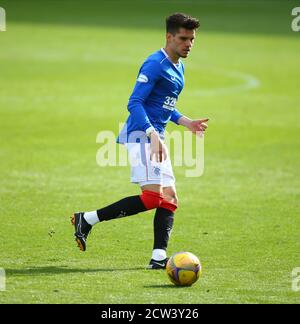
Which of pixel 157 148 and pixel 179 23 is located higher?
pixel 179 23

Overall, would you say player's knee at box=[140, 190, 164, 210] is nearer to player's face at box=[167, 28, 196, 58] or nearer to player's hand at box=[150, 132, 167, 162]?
player's hand at box=[150, 132, 167, 162]

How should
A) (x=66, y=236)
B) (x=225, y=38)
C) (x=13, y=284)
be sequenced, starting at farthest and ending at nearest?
(x=225, y=38) < (x=66, y=236) < (x=13, y=284)

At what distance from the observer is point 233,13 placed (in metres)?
41.2

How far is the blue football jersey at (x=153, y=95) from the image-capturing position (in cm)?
954

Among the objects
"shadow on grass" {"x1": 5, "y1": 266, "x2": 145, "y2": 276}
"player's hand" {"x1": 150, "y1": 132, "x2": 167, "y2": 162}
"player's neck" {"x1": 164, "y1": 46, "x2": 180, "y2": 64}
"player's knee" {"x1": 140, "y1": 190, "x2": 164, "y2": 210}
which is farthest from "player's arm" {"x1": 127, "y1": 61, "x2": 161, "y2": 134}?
"shadow on grass" {"x1": 5, "y1": 266, "x2": 145, "y2": 276}

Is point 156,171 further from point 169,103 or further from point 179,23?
point 179,23

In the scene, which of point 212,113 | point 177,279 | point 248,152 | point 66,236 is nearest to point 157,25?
point 212,113

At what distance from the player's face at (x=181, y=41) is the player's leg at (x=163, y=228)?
57.4 inches

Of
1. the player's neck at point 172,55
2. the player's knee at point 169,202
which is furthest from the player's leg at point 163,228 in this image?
the player's neck at point 172,55

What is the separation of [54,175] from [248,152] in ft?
14.2

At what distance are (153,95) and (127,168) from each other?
6.36m

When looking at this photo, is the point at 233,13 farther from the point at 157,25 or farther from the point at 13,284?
the point at 13,284

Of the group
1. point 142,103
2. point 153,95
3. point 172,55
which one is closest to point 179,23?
point 172,55

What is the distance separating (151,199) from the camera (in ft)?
32.0
